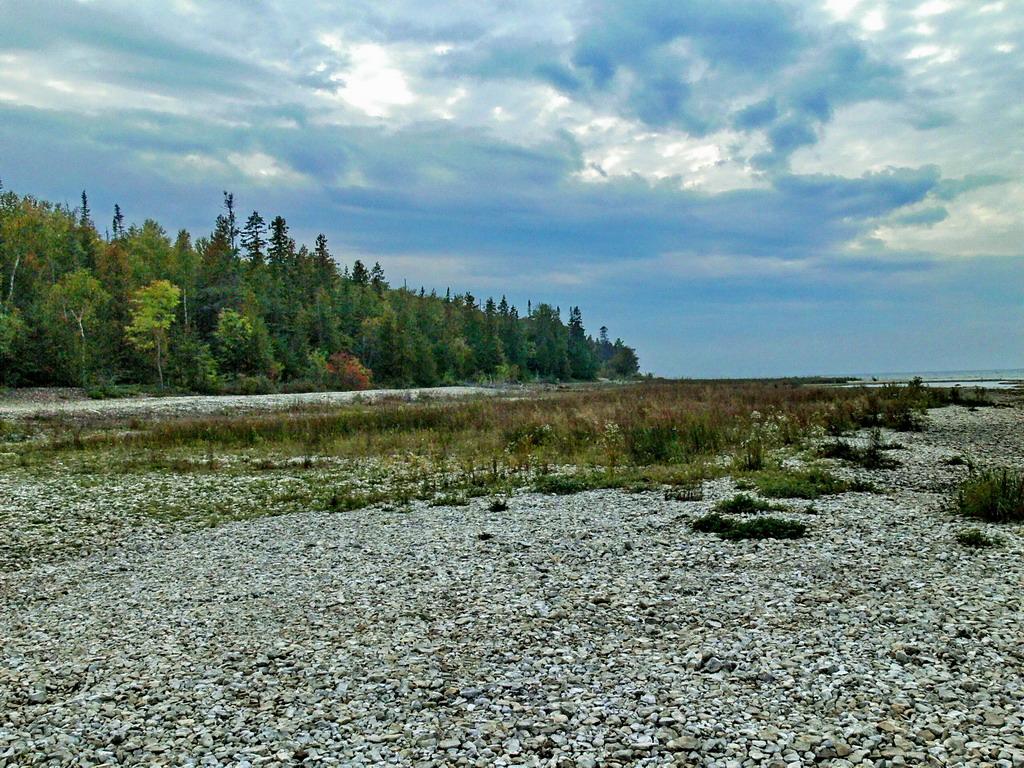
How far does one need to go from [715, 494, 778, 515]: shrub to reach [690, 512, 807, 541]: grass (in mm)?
833

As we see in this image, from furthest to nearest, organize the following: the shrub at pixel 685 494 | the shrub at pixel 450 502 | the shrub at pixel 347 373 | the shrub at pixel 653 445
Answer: the shrub at pixel 347 373
the shrub at pixel 653 445
the shrub at pixel 450 502
the shrub at pixel 685 494

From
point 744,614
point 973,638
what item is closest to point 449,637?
point 744,614

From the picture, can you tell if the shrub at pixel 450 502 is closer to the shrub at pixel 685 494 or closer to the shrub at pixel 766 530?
the shrub at pixel 685 494

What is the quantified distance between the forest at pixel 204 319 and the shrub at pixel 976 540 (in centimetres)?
5522

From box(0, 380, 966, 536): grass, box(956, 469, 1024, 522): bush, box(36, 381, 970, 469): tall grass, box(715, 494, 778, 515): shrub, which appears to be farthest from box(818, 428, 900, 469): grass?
box(715, 494, 778, 515): shrub

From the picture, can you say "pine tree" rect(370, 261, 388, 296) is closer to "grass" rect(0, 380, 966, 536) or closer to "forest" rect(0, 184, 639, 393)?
"forest" rect(0, 184, 639, 393)

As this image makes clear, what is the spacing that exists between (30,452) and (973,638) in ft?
86.6

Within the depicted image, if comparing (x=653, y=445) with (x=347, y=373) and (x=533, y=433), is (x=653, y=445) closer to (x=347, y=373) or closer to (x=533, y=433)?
(x=533, y=433)

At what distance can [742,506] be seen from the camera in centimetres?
1264

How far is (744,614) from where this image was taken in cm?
753

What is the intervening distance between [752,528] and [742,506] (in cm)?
176

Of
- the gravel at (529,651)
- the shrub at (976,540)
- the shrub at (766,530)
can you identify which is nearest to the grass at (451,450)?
the shrub at (766,530)

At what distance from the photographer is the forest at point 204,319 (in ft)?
194

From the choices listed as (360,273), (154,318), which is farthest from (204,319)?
(360,273)
